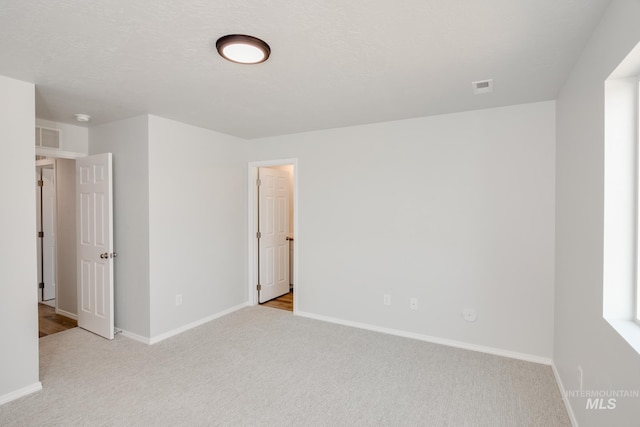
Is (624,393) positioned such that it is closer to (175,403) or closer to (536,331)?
(536,331)

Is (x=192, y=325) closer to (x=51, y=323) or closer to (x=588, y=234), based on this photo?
(x=51, y=323)

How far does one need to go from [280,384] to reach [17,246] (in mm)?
2240

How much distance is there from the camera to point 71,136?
3729mm

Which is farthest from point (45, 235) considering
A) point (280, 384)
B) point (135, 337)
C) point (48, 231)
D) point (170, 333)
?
point (280, 384)

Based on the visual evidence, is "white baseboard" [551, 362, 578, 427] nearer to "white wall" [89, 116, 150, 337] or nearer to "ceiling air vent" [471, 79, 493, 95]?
"ceiling air vent" [471, 79, 493, 95]

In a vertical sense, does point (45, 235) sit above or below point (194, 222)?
below

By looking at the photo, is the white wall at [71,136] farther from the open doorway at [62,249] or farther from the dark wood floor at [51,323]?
the dark wood floor at [51,323]

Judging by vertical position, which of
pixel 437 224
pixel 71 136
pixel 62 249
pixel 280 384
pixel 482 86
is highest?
pixel 482 86

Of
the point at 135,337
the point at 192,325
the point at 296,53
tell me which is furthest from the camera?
the point at 192,325

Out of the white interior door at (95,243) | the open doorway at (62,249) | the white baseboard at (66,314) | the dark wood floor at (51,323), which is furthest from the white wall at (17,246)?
the white baseboard at (66,314)

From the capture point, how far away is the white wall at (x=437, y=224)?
9.84ft

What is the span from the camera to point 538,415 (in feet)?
7.30

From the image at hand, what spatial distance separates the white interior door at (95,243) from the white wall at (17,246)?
0.89 metres

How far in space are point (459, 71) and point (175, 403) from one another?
3088mm
